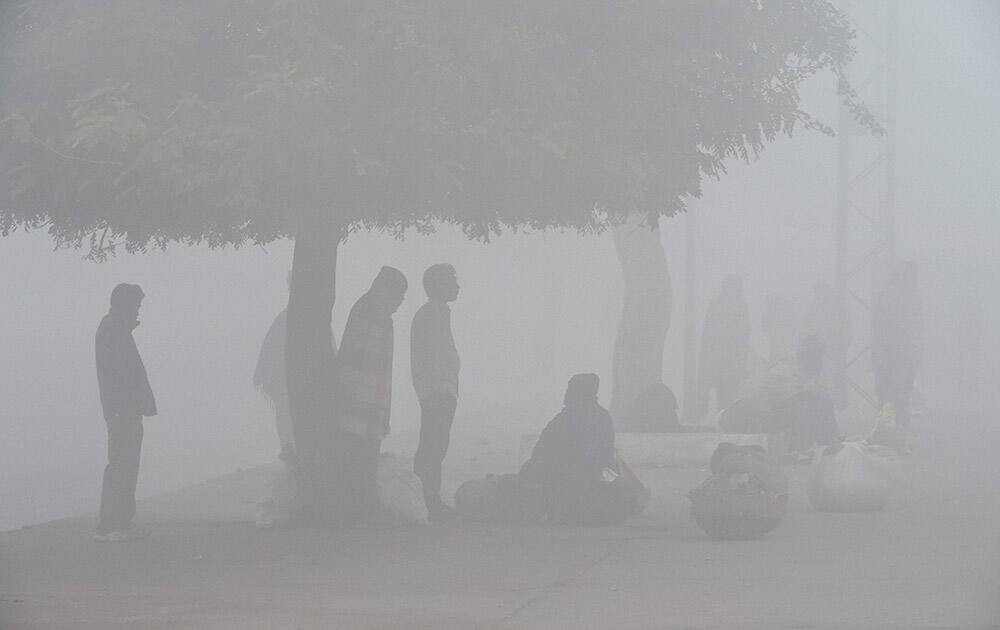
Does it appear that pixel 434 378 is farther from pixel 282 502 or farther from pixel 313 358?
pixel 282 502

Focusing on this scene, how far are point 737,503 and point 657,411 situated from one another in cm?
739

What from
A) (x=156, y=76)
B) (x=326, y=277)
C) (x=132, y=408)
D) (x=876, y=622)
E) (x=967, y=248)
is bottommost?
(x=876, y=622)

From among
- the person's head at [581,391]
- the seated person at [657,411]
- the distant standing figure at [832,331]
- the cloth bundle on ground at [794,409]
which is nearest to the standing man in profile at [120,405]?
the person's head at [581,391]

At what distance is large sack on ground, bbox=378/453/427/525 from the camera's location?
520 inches

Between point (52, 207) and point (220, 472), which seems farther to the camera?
point (220, 472)

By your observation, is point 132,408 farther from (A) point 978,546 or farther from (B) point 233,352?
(B) point 233,352

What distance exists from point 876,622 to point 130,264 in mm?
97992

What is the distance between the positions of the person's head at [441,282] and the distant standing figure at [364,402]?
619 mm

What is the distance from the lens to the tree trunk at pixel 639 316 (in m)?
22.9

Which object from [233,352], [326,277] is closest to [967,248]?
[233,352]

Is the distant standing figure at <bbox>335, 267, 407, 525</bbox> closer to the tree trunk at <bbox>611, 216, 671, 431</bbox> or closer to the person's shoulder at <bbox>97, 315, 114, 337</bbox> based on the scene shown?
the person's shoulder at <bbox>97, 315, 114, 337</bbox>

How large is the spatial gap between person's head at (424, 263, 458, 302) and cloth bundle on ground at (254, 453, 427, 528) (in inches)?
52.1

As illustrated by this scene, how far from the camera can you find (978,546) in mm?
11961

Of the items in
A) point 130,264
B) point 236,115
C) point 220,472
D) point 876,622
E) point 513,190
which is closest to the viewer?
point 876,622
